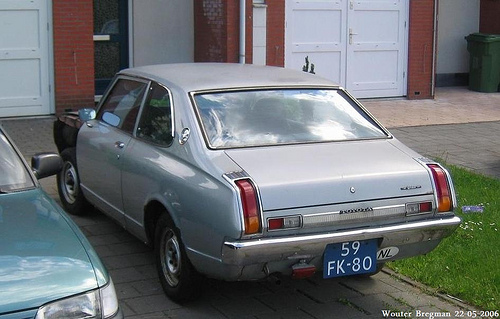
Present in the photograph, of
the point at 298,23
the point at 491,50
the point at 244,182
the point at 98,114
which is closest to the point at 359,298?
the point at 244,182

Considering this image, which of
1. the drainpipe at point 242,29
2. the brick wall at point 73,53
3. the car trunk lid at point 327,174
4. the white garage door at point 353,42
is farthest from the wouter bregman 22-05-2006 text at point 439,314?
the white garage door at point 353,42

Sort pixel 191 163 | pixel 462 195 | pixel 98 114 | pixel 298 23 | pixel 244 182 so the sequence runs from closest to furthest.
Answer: pixel 244 182 → pixel 191 163 → pixel 98 114 → pixel 462 195 → pixel 298 23

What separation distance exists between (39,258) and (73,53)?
9.31m

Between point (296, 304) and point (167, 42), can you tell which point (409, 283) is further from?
point (167, 42)

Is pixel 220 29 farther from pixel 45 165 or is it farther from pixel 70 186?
pixel 45 165

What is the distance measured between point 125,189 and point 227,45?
775cm

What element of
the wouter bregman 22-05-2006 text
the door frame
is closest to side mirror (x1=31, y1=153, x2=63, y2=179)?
the wouter bregman 22-05-2006 text

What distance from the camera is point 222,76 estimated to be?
696 cm

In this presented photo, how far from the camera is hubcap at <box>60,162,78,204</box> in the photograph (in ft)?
27.4

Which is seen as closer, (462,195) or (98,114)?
(98,114)

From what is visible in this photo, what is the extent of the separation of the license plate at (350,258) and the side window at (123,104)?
2181 millimetres

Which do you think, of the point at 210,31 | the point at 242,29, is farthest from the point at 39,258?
the point at 210,31

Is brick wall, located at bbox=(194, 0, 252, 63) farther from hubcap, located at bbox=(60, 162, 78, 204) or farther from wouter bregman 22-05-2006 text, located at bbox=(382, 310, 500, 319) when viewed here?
wouter bregman 22-05-2006 text, located at bbox=(382, 310, 500, 319)

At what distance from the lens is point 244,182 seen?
5.64 m
